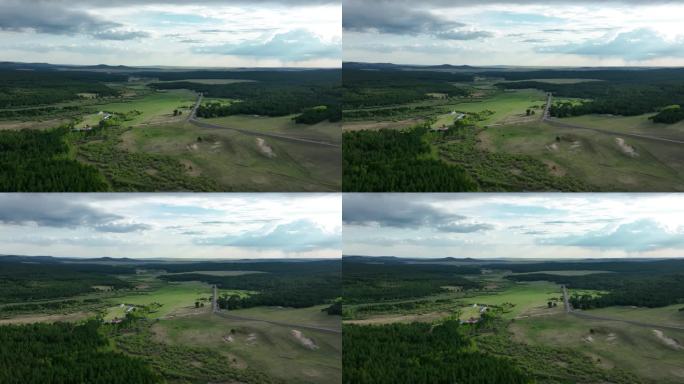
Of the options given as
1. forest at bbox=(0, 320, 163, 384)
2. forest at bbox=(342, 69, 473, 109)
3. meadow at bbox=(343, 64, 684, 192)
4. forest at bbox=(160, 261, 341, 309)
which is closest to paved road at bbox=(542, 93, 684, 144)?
meadow at bbox=(343, 64, 684, 192)

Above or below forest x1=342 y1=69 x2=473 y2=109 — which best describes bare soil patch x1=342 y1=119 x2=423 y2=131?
below

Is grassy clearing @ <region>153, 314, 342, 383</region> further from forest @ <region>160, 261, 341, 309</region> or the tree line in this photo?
the tree line

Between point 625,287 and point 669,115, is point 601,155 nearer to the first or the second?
point 669,115

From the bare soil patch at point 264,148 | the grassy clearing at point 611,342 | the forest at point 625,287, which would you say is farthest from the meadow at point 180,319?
the forest at point 625,287

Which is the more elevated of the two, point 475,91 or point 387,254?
point 475,91

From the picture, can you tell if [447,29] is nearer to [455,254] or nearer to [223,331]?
[455,254]

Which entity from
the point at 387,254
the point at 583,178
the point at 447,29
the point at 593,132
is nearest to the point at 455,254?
the point at 387,254
